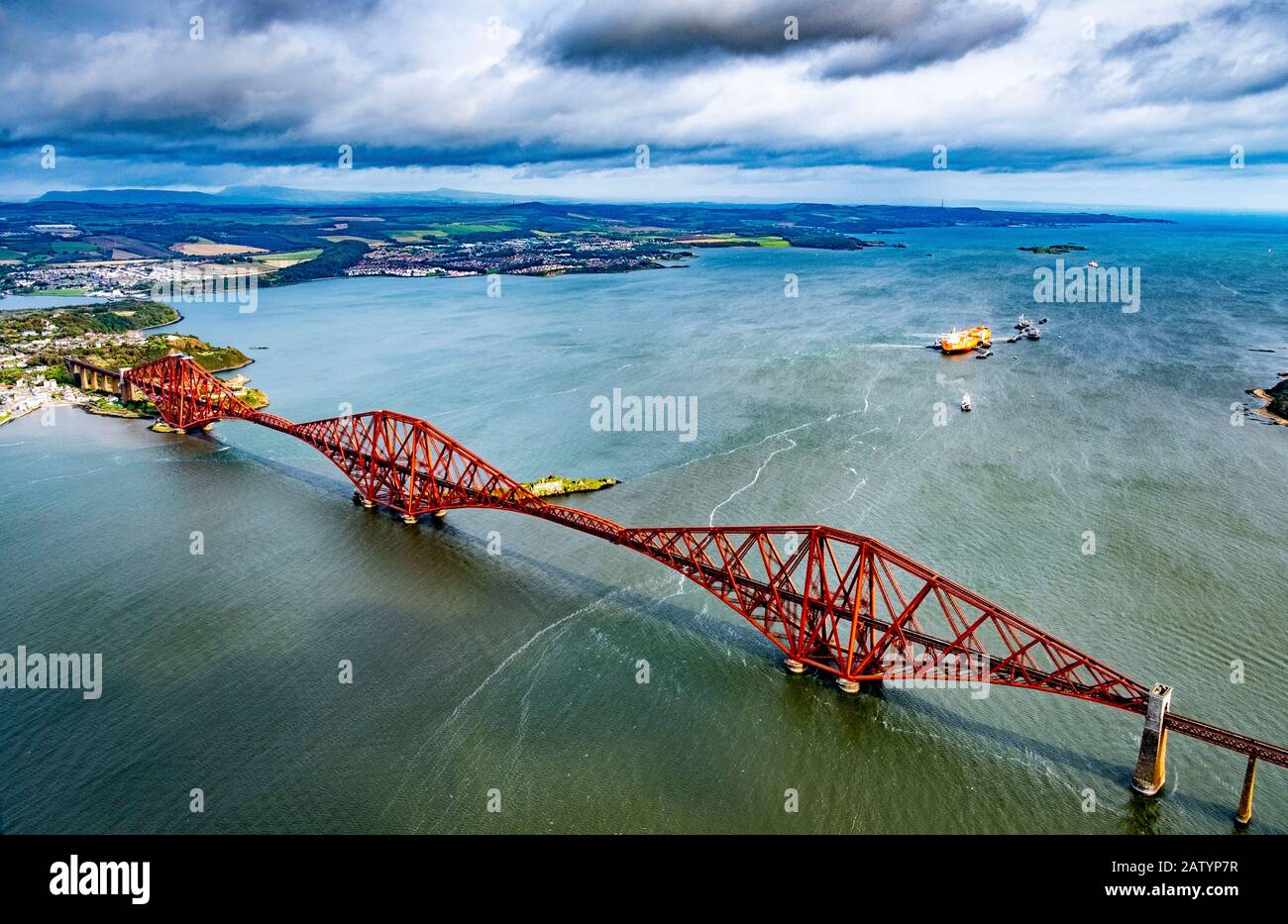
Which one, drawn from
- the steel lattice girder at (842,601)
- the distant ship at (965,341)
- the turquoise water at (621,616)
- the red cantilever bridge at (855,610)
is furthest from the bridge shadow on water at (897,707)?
the distant ship at (965,341)

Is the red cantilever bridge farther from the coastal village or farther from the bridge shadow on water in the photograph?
the coastal village

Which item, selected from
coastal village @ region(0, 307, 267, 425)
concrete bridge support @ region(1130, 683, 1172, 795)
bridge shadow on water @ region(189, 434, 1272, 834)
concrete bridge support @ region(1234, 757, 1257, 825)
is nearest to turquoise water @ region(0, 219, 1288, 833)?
bridge shadow on water @ region(189, 434, 1272, 834)

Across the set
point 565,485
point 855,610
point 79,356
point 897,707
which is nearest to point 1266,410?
point 897,707

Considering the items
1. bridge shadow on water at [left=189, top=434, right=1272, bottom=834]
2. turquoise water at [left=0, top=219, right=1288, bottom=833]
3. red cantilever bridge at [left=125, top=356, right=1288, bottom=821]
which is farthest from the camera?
turquoise water at [left=0, top=219, right=1288, bottom=833]

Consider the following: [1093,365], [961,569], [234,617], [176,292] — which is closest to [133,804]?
[234,617]

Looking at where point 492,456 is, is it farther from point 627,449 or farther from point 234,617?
point 234,617

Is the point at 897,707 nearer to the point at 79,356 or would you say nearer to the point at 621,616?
the point at 621,616

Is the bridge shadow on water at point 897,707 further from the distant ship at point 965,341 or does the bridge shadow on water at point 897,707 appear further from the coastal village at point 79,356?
the distant ship at point 965,341
